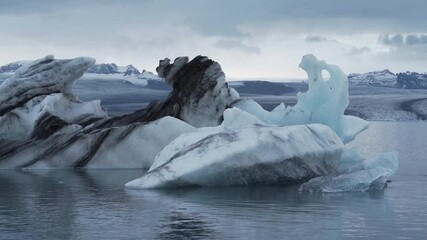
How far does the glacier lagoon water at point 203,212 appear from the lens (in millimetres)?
16266

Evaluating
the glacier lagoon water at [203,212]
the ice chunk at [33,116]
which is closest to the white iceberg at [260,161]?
the glacier lagoon water at [203,212]

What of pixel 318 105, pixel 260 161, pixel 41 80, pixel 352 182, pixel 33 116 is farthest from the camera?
pixel 41 80

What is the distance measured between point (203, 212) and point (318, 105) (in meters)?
13.8

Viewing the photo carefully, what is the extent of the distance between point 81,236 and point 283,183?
9641 mm

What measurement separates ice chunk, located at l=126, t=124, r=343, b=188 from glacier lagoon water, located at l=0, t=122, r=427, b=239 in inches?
18.3

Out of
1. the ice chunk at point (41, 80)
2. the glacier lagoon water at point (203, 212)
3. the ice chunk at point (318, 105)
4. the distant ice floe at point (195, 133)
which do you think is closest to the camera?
the glacier lagoon water at point (203, 212)

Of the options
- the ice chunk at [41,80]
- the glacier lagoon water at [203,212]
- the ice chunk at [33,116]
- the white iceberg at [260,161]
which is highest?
the ice chunk at [41,80]

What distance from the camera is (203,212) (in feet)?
62.3

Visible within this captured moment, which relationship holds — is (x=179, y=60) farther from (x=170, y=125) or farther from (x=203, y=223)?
(x=203, y=223)

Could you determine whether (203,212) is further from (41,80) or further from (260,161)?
(41,80)

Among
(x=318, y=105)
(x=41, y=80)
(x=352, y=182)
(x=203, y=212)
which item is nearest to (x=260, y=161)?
(x=352, y=182)

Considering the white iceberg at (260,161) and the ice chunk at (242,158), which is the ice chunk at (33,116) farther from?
the ice chunk at (242,158)

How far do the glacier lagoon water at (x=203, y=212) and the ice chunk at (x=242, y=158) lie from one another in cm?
46

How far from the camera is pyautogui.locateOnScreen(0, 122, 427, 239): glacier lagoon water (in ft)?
53.4
